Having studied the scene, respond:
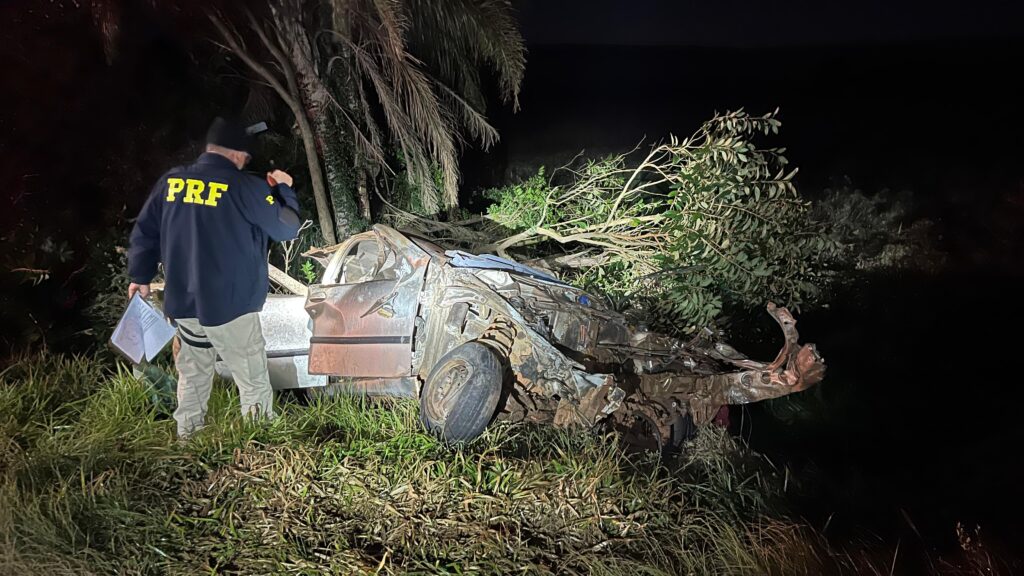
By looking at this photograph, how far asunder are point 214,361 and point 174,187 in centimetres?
106

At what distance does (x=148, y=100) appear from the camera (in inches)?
235

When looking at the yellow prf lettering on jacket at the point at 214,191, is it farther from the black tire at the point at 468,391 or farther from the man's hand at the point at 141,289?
the black tire at the point at 468,391

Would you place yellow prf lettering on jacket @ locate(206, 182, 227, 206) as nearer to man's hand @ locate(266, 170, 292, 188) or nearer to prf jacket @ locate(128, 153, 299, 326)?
prf jacket @ locate(128, 153, 299, 326)

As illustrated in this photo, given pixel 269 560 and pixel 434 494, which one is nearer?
pixel 269 560

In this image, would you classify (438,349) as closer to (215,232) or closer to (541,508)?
(541,508)

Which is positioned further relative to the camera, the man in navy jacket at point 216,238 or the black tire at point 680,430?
the black tire at point 680,430

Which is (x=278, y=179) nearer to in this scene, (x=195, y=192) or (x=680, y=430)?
(x=195, y=192)

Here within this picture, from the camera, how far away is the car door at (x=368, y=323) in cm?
382

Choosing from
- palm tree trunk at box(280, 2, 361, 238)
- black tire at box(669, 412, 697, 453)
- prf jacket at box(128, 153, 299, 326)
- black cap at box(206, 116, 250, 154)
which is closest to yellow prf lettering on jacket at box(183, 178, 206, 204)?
prf jacket at box(128, 153, 299, 326)

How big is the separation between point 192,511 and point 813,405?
17.1 feet

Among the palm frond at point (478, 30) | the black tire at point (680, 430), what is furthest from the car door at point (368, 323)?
the palm frond at point (478, 30)

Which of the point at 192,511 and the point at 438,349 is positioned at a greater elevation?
the point at 438,349

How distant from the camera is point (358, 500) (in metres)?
2.95

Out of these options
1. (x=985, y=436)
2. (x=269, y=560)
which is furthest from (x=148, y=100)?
(x=985, y=436)
